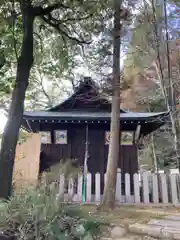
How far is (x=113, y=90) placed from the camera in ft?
18.5

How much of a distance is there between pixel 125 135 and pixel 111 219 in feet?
15.0

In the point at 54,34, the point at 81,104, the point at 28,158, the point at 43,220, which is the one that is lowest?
the point at 43,220

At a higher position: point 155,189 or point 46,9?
point 46,9

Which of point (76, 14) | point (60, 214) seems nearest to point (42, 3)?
point (76, 14)

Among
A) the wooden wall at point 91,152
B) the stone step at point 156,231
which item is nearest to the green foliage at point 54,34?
the wooden wall at point 91,152

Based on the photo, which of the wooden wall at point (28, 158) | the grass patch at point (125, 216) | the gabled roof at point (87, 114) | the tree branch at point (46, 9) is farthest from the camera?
the gabled roof at point (87, 114)

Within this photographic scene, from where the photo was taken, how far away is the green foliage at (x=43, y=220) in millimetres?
2494

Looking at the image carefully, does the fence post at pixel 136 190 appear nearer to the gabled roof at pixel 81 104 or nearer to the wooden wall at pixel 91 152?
the wooden wall at pixel 91 152

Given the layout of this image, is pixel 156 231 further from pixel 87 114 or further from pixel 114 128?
pixel 87 114

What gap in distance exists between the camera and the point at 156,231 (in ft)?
10.1

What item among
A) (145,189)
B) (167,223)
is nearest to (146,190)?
(145,189)

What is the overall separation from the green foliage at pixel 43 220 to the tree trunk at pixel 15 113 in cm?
105

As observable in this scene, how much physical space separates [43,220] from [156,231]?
155 cm

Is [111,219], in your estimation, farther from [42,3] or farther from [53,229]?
[42,3]
